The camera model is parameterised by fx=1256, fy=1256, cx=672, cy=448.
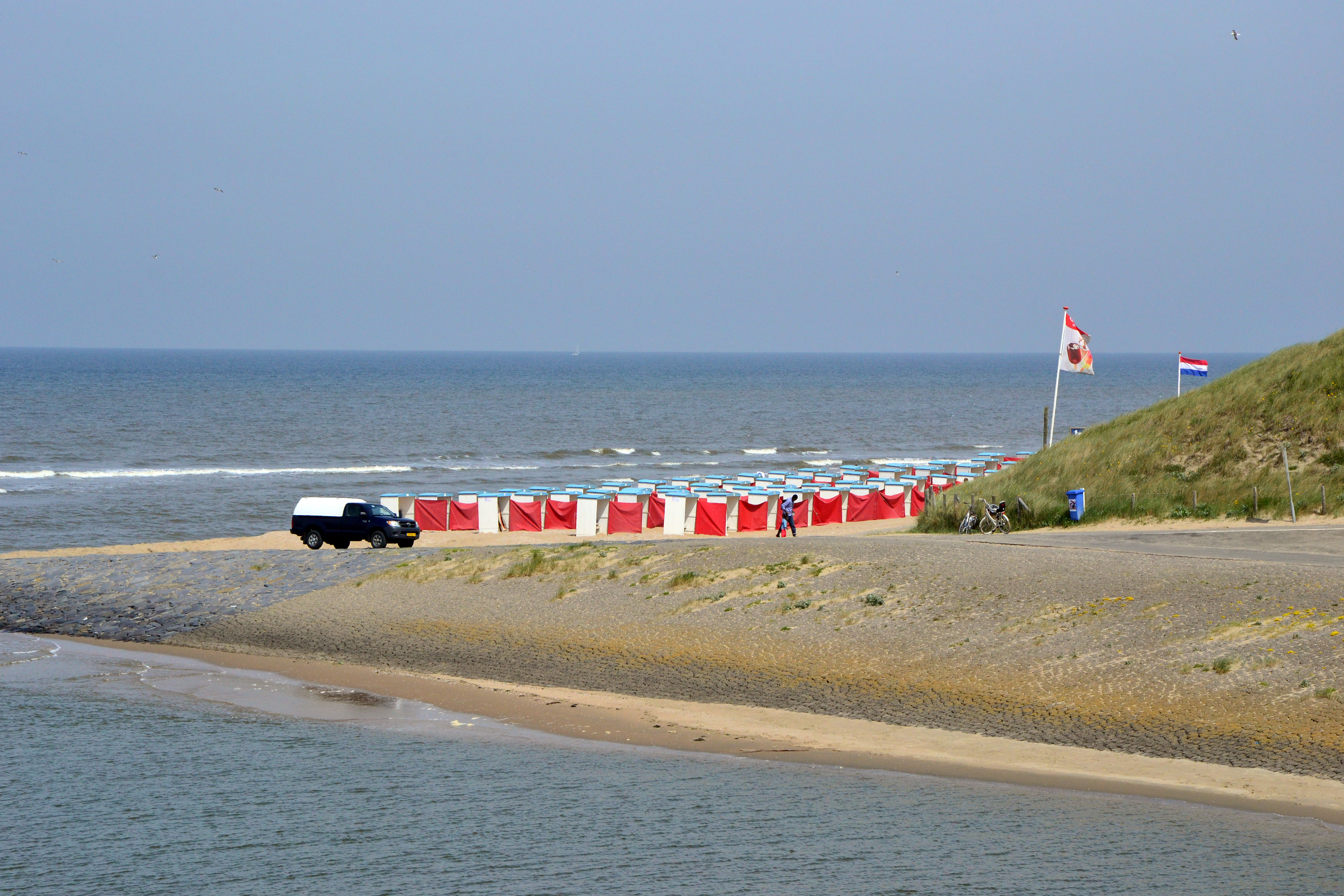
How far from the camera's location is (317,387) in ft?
532

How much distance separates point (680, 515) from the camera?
119 ft

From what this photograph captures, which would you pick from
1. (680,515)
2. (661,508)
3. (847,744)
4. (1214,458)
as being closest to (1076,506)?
(1214,458)

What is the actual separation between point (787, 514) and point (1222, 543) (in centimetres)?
1090

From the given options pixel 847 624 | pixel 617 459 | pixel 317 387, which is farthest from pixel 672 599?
pixel 317 387

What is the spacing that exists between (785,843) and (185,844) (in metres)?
6.23

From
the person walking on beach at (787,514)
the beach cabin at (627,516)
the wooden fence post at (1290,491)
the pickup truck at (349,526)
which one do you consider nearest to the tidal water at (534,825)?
the pickup truck at (349,526)

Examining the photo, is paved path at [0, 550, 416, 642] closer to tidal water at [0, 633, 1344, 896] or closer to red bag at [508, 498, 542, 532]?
tidal water at [0, 633, 1344, 896]

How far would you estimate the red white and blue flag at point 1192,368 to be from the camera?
3725cm

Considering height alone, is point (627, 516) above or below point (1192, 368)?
below

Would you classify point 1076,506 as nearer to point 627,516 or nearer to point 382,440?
point 627,516

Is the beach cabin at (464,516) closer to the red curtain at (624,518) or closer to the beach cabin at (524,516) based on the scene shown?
the beach cabin at (524,516)

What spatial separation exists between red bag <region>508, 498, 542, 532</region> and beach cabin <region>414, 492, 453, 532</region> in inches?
80.7

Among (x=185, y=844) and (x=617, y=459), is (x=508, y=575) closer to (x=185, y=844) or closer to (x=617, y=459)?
(x=185, y=844)

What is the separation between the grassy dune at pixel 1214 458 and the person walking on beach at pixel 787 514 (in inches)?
129
